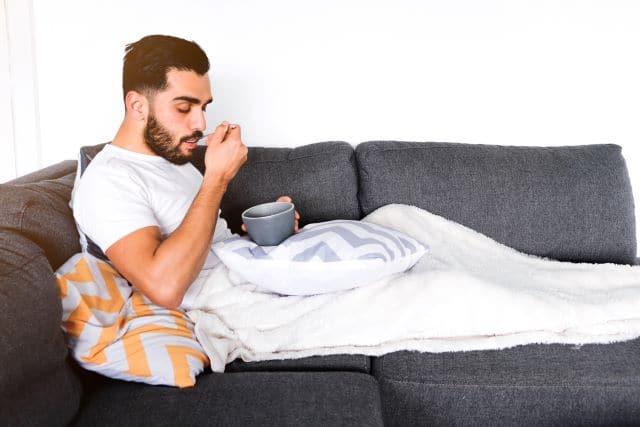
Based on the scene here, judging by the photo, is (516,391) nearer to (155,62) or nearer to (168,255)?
(168,255)

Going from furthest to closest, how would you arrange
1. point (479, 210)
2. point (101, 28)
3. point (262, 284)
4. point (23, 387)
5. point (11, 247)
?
point (101, 28) → point (479, 210) → point (262, 284) → point (11, 247) → point (23, 387)

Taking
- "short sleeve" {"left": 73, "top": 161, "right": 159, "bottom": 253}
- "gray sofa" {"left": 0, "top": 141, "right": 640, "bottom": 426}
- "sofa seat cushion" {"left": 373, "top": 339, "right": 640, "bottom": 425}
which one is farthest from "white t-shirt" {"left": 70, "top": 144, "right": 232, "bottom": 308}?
"sofa seat cushion" {"left": 373, "top": 339, "right": 640, "bottom": 425}

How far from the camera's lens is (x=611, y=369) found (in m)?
1.24

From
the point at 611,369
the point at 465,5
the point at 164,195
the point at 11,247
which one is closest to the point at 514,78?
the point at 465,5

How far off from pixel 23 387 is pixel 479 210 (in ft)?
4.46

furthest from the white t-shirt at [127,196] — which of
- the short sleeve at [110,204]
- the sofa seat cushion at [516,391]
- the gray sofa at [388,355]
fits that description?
Answer: the sofa seat cushion at [516,391]

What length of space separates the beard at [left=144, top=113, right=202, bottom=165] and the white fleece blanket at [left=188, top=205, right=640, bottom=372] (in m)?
0.34

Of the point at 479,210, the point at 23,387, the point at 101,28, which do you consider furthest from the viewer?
the point at 101,28

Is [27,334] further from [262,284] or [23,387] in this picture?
[262,284]

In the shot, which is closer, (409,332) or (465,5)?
(409,332)

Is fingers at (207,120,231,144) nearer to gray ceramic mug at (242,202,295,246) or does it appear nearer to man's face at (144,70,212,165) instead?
man's face at (144,70,212,165)

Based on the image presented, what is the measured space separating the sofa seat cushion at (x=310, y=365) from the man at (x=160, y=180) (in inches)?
8.5

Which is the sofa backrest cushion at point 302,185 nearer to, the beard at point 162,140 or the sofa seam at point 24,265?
the beard at point 162,140

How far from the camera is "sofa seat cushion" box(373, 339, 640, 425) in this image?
121 centimetres
